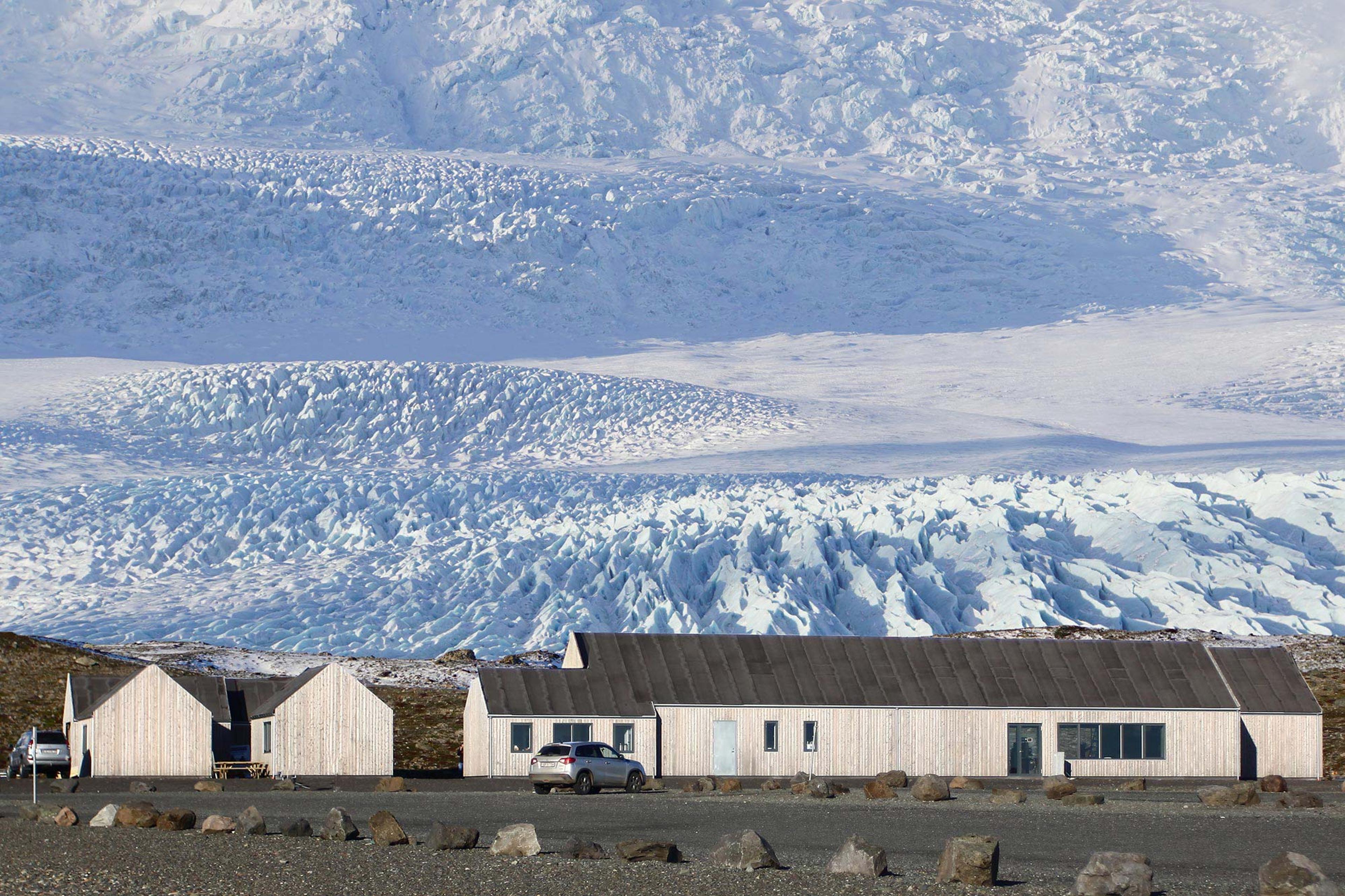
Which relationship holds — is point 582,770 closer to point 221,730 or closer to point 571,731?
point 571,731

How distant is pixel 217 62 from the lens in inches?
4587

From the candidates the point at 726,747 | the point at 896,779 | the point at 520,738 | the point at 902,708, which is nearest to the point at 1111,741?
the point at 902,708

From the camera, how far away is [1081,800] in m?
22.3

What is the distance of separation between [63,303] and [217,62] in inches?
1525

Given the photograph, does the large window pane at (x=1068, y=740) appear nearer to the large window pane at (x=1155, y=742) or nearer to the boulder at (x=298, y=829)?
the large window pane at (x=1155, y=742)

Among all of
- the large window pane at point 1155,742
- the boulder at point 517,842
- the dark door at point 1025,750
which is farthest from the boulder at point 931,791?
the boulder at point 517,842

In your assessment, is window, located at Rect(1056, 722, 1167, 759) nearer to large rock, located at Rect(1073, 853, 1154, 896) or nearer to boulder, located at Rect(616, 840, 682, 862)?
boulder, located at Rect(616, 840, 682, 862)

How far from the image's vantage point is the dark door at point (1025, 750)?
2972 centimetres

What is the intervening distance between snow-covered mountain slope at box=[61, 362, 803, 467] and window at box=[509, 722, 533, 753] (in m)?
30.5

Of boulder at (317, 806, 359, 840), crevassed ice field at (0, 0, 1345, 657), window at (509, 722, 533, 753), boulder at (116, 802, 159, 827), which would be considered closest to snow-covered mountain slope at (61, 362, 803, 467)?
crevassed ice field at (0, 0, 1345, 657)

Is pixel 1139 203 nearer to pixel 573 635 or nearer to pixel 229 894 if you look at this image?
pixel 573 635

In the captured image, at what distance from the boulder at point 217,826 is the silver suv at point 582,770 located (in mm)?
8359

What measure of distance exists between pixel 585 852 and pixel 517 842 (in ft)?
2.00

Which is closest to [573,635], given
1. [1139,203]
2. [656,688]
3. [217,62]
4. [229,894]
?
[656,688]
